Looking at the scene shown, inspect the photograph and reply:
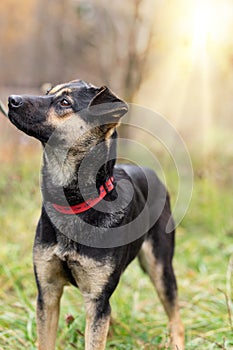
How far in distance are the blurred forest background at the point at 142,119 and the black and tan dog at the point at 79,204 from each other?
2.09ft

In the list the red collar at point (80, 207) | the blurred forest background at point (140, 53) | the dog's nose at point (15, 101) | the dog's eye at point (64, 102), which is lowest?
the red collar at point (80, 207)

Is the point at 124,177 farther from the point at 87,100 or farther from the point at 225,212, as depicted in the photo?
the point at 225,212

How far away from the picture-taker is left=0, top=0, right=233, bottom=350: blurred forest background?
405 centimetres

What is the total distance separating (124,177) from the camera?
3.38m

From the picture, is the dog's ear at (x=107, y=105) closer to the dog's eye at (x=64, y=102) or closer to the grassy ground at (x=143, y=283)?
the dog's eye at (x=64, y=102)

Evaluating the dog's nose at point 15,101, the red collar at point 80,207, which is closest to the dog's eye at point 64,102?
the dog's nose at point 15,101

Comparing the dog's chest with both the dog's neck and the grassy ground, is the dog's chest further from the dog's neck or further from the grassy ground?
the grassy ground

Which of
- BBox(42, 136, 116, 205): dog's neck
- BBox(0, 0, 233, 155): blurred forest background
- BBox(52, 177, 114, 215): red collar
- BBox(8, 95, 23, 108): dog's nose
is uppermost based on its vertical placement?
BBox(0, 0, 233, 155): blurred forest background

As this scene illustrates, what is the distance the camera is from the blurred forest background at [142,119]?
4.05m

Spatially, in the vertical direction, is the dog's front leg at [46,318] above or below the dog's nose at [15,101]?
below

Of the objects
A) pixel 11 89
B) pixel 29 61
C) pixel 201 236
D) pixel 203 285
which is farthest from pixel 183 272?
pixel 29 61

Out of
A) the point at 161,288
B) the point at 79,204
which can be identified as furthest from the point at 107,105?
the point at 161,288

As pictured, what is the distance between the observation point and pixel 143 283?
200 inches

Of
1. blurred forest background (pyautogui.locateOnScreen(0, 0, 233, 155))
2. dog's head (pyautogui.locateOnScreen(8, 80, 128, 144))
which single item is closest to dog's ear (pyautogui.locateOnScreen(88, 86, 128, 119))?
dog's head (pyautogui.locateOnScreen(8, 80, 128, 144))
